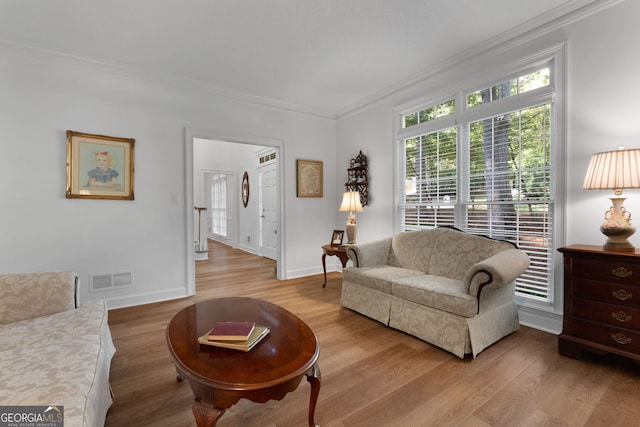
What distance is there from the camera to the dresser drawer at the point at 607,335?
6.21ft

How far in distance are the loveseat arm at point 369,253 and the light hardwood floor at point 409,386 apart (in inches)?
27.2

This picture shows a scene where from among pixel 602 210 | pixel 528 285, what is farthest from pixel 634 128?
pixel 528 285

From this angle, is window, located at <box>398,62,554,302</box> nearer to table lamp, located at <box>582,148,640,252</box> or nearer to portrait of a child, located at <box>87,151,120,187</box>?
table lamp, located at <box>582,148,640,252</box>

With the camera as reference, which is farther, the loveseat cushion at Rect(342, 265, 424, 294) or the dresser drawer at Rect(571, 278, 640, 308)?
the loveseat cushion at Rect(342, 265, 424, 294)

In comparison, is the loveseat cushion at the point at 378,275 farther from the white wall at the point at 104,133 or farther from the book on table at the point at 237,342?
the white wall at the point at 104,133

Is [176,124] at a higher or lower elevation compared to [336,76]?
lower

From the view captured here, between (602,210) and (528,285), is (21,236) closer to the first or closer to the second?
(528,285)

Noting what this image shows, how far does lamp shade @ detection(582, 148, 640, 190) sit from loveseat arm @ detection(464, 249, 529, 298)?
0.74 meters

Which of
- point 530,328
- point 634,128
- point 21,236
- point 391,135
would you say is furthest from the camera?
point 391,135

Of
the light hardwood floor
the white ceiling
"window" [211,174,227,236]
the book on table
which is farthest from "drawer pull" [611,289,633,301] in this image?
"window" [211,174,227,236]

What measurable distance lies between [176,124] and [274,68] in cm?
139

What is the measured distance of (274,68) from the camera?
3.37m

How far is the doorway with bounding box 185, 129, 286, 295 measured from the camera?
12.1 ft

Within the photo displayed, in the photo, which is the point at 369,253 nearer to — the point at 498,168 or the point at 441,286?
the point at 441,286
